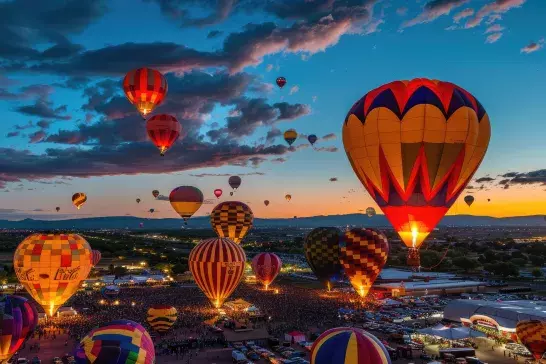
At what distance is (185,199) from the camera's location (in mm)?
40156

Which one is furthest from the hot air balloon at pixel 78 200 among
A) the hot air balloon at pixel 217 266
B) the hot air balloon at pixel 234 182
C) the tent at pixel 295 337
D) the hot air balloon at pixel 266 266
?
the tent at pixel 295 337

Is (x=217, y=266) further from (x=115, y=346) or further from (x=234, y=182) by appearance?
(x=234, y=182)

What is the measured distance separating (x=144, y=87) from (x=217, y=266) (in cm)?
1032

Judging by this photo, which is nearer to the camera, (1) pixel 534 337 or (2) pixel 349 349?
(2) pixel 349 349

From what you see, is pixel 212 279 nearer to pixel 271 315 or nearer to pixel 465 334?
pixel 271 315

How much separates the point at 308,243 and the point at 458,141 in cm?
2057

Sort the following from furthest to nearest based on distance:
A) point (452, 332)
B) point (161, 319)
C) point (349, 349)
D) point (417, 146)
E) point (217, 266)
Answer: point (217, 266), point (161, 319), point (452, 332), point (417, 146), point (349, 349)

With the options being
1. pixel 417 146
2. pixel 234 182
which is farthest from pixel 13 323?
pixel 234 182

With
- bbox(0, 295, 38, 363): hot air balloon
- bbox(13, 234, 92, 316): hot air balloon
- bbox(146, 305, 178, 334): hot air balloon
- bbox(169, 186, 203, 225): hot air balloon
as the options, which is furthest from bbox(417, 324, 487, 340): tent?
bbox(169, 186, 203, 225): hot air balloon

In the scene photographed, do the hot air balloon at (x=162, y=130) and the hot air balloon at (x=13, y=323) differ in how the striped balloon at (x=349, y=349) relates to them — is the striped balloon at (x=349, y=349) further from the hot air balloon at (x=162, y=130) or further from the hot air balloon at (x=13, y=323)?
the hot air balloon at (x=162, y=130)

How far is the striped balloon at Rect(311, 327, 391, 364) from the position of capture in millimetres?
13234

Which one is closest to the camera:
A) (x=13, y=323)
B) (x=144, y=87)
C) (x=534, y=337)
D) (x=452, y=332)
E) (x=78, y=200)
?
(x=13, y=323)

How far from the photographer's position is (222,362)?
1966cm

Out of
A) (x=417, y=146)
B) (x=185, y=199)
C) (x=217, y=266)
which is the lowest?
(x=217, y=266)
